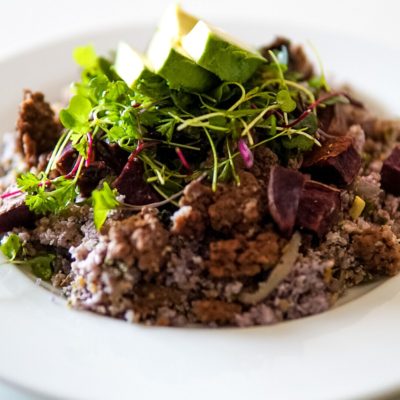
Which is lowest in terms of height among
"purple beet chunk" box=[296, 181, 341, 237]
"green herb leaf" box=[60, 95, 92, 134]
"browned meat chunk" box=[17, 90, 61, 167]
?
"browned meat chunk" box=[17, 90, 61, 167]

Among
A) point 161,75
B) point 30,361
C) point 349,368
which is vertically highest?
point 161,75

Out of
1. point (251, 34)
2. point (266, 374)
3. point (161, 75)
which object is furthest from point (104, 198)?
point (251, 34)

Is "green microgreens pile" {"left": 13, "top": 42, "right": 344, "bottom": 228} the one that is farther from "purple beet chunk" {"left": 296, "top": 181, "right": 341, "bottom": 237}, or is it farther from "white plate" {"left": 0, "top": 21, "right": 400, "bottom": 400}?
"white plate" {"left": 0, "top": 21, "right": 400, "bottom": 400}

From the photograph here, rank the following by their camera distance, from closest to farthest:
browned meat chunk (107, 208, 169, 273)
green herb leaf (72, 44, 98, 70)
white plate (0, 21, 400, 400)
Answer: white plate (0, 21, 400, 400) → browned meat chunk (107, 208, 169, 273) → green herb leaf (72, 44, 98, 70)

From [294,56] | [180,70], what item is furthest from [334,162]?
[294,56]

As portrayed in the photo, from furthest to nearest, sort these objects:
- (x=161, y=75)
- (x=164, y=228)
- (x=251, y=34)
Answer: (x=251, y=34)
(x=161, y=75)
(x=164, y=228)

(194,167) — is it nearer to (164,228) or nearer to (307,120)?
(164,228)

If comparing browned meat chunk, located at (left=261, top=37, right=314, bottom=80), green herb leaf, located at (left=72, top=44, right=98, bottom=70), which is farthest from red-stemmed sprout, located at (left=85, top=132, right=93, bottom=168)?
browned meat chunk, located at (left=261, top=37, right=314, bottom=80)
